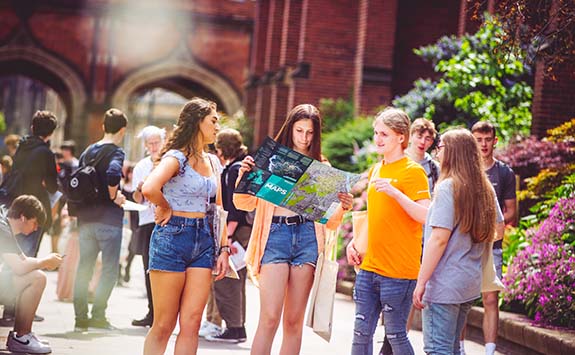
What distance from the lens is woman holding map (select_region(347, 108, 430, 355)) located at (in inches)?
250

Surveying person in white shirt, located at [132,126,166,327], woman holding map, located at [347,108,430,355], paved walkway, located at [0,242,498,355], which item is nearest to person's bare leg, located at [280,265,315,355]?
woman holding map, located at [347,108,430,355]

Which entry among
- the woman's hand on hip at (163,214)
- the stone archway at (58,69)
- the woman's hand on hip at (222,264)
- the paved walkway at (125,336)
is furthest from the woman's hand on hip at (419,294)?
the stone archway at (58,69)

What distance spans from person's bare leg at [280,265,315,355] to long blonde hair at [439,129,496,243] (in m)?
1.22

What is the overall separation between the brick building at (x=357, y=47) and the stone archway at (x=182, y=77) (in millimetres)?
9612

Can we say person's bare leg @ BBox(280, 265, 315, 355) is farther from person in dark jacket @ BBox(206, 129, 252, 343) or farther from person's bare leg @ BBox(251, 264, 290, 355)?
person in dark jacket @ BBox(206, 129, 252, 343)

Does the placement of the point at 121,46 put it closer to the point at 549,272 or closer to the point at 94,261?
the point at 94,261

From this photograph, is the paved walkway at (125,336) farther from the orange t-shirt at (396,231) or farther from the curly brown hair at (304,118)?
the orange t-shirt at (396,231)

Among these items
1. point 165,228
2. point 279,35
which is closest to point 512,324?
point 165,228

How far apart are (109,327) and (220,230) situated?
3.62 metres

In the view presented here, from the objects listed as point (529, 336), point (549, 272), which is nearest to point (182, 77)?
point (549, 272)

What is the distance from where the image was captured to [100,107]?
37000 millimetres

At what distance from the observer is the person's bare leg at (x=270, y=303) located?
658cm

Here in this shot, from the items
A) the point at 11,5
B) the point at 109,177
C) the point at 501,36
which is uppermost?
the point at 11,5

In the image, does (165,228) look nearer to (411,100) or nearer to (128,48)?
(411,100)
